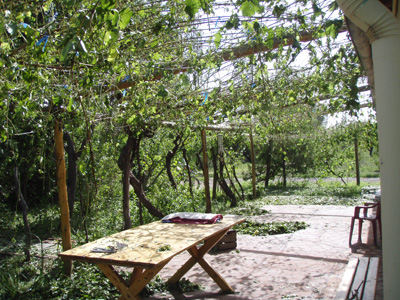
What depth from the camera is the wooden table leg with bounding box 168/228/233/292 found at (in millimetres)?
4438

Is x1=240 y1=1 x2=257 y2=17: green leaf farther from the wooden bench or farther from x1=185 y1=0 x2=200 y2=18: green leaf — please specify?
the wooden bench

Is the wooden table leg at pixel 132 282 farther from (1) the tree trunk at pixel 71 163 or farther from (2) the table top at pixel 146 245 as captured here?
(1) the tree trunk at pixel 71 163

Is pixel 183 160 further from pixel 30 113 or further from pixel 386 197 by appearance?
pixel 386 197

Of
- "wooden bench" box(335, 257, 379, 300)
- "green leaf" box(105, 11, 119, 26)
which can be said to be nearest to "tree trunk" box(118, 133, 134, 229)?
"wooden bench" box(335, 257, 379, 300)

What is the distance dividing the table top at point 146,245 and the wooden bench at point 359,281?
136 centimetres

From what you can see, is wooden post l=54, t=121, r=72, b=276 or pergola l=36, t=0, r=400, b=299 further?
wooden post l=54, t=121, r=72, b=276

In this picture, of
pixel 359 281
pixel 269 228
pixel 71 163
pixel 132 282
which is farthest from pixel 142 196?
pixel 359 281

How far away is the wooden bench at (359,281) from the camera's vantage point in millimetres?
3055

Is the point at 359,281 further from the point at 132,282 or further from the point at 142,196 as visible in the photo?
the point at 142,196

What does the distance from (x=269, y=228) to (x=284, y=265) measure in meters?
2.39

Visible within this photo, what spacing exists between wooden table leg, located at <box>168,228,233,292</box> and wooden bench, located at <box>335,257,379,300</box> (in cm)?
143

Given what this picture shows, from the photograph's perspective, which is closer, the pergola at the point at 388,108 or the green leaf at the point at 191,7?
the pergola at the point at 388,108

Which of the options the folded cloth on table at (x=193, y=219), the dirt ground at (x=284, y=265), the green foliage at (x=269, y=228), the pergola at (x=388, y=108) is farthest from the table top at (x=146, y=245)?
the green foliage at (x=269, y=228)

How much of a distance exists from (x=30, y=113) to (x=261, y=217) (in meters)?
6.44
